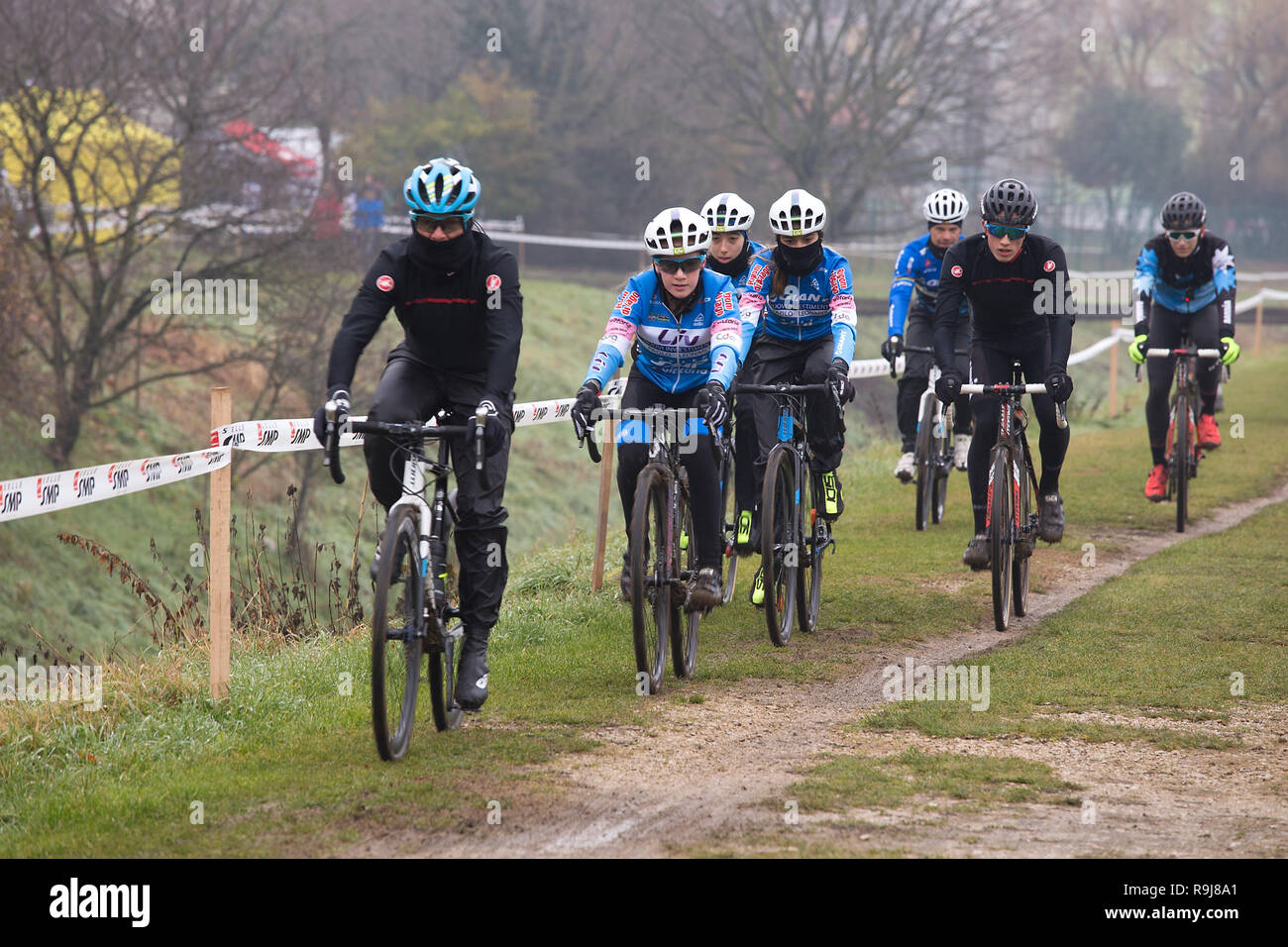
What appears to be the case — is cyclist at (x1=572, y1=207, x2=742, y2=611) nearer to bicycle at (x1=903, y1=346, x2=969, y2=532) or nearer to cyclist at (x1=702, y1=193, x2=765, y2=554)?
cyclist at (x1=702, y1=193, x2=765, y2=554)

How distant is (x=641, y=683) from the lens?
6980 millimetres

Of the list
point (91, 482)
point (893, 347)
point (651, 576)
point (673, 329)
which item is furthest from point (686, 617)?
point (893, 347)

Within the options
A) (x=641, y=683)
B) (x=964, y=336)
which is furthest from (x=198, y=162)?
(x=641, y=683)

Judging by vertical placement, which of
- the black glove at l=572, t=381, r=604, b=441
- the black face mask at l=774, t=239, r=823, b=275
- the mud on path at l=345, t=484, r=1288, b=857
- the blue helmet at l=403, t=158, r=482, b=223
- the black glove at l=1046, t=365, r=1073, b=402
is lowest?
the mud on path at l=345, t=484, r=1288, b=857

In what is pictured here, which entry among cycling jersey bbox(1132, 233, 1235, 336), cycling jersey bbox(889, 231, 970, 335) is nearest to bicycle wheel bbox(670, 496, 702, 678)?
cycling jersey bbox(889, 231, 970, 335)

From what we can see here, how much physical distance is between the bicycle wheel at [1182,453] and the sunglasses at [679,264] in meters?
6.03

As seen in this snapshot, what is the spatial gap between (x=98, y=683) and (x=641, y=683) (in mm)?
2641

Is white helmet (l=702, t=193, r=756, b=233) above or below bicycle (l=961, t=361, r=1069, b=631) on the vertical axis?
above

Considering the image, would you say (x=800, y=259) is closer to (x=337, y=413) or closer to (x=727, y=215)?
(x=727, y=215)

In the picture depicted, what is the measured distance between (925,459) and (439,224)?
669 cm

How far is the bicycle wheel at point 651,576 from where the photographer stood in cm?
661

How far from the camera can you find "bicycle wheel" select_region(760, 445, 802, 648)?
768cm

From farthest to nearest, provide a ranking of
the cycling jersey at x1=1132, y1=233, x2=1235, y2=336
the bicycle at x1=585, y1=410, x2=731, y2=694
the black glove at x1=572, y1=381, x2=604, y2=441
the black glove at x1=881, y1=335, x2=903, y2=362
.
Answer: the cycling jersey at x1=1132, y1=233, x2=1235, y2=336
the black glove at x1=881, y1=335, x2=903, y2=362
the bicycle at x1=585, y1=410, x2=731, y2=694
the black glove at x1=572, y1=381, x2=604, y2=441

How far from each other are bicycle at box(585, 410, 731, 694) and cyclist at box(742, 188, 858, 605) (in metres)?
1.09
